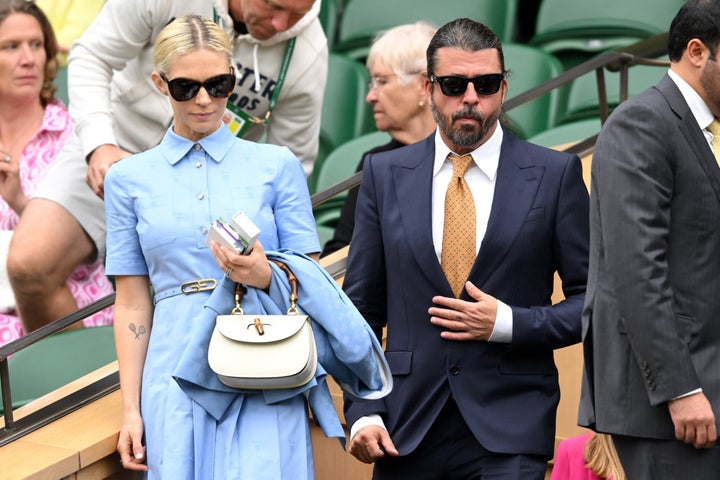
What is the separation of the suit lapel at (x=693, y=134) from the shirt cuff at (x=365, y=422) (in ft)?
3.13

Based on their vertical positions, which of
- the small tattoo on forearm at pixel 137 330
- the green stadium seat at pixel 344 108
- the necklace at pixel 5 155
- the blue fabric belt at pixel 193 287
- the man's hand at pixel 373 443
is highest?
the blue fabric belt at pixel 193 287

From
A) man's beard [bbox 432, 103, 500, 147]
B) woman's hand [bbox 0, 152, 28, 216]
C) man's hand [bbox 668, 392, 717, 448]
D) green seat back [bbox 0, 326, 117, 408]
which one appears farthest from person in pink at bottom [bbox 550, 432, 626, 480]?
woman's hand [bbox 0, 152, 28, 216]

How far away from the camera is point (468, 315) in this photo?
322 cm

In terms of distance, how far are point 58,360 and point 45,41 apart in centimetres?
118

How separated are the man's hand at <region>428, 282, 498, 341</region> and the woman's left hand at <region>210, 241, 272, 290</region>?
413 mm

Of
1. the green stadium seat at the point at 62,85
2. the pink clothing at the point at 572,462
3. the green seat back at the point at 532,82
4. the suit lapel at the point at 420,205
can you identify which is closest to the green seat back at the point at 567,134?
the green seat back at the point at 532,82

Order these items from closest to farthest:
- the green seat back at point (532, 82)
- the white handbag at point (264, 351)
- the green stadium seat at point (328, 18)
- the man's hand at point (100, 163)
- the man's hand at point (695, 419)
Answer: the man's hand at point (695, 419), the white handbag at point (264, 351), the man's hand at point (100, 163), the green seat back at point (532, 82), the green stadium seat at point (328, 18)

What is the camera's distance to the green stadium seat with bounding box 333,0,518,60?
7191mm

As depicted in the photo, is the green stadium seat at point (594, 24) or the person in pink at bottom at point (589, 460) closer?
the person in pink at bottom at point (589, 460)

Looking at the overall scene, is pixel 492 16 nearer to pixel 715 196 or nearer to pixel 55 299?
pixel 55 299

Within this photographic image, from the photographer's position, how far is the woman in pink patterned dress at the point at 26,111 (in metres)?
4.73

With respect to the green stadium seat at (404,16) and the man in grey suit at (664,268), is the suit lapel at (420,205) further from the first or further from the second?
the green stadium seat at (404,16)

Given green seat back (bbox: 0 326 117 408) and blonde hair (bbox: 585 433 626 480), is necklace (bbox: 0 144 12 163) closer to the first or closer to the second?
green seat back (bbox: 0 326 117 408)

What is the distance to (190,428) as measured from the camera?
125 inches
